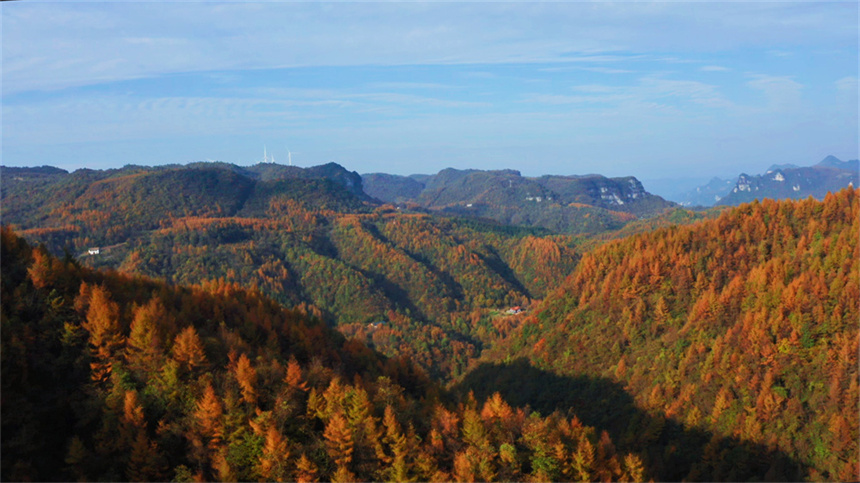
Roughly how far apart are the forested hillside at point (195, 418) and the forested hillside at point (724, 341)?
3743 cm

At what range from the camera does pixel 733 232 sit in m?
122

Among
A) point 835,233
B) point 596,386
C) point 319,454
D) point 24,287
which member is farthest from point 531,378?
point 24,287

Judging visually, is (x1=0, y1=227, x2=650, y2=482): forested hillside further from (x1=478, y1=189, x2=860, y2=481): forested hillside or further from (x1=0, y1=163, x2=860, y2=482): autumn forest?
(x1=478, y1=189, x2=860, y2=481): forested hillside

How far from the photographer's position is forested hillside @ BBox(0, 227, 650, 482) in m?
45.1

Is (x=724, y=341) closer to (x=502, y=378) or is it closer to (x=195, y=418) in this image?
(x=502, y=378)

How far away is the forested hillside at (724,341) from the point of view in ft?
258

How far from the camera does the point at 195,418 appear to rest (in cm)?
4800

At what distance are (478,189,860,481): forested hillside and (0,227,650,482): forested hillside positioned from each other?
37.4 metres

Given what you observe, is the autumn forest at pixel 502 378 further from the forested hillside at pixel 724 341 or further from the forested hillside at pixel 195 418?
the forested hillside at pixel 724 341

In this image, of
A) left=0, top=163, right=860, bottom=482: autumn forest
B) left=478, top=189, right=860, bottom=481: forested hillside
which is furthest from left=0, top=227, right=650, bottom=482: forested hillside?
left=478, top=189, right=860, bottom=481: forested hillside

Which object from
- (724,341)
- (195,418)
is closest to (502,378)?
(724,341)

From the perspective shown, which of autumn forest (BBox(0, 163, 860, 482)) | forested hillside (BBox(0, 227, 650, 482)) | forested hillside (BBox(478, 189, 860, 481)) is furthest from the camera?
forested hillside (BBox(478, 189, 860, 481))

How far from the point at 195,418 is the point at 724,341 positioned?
88533 mm

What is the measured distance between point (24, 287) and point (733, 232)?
132555 mm
